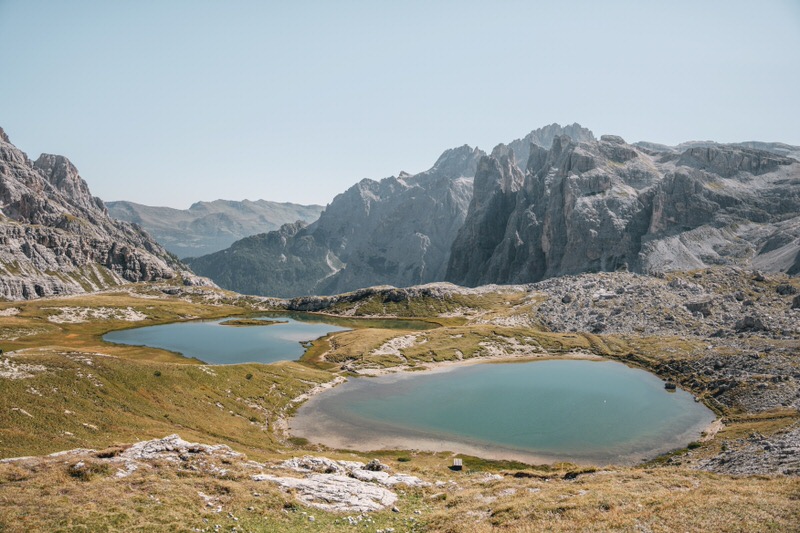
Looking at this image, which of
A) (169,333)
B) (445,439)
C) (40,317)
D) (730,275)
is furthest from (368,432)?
(730,275)

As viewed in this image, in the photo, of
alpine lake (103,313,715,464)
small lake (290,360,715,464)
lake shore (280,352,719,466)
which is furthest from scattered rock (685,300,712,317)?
lake shore (280,352,719,466)

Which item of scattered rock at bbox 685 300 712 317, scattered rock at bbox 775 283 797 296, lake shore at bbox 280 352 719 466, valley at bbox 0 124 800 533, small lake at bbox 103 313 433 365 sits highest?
scattered rock at bbox 775 283 797 296

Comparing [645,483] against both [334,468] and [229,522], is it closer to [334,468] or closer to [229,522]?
[334,468]

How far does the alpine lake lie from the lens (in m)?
71.9

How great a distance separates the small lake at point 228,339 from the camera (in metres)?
134

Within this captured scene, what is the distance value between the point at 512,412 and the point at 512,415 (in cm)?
174

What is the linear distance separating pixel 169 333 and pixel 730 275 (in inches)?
9261

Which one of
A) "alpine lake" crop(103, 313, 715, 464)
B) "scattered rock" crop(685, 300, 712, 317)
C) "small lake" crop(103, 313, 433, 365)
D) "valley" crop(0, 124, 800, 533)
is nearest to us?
"valley" crop(0, 124, 800, 533)

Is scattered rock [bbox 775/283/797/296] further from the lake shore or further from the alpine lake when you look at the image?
the lake shore

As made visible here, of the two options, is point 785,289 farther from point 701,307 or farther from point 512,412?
point 512,412

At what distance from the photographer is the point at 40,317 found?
568 feet

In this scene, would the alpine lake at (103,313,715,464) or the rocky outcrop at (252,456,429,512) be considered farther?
the alpine lake at (103,313,715,464)

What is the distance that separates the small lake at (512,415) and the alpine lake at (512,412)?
194 mm

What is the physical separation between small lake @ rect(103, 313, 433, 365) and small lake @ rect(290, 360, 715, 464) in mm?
42926
